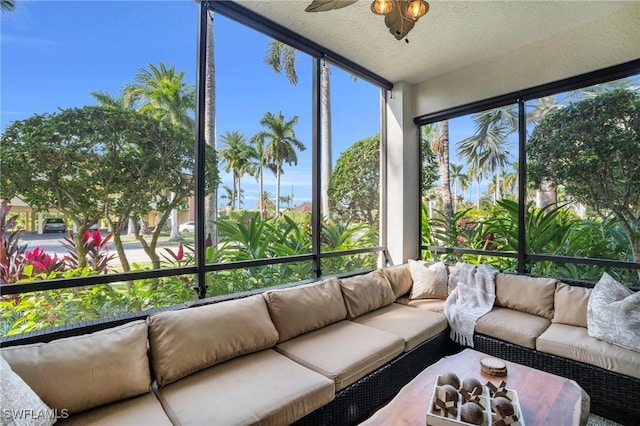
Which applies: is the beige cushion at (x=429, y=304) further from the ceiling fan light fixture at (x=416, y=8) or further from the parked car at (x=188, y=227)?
the ceiling fan light fixture at (x=416, y=8)

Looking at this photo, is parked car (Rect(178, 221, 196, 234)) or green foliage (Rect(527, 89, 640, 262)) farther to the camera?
green foliage (Rect(527, 89, 640, 262))

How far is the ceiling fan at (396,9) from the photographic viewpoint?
1562 millimetres

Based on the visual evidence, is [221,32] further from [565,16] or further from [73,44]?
[565,16]

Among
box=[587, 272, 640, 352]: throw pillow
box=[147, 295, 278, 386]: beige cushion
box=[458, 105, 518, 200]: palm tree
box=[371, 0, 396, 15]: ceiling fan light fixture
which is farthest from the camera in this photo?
box=[458, 105, 518, 200]: palm tree

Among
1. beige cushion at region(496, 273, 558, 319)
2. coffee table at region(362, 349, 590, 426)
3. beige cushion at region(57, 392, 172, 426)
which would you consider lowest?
coffee table at region(362, 349, 590, 426)

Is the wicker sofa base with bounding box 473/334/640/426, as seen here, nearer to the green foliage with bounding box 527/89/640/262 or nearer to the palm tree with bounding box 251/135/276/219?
the green foliage with bounding box 527/89/640/262

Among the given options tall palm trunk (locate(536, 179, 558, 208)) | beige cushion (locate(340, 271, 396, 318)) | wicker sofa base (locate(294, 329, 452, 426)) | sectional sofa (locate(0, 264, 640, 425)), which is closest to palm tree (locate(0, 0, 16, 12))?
sectional sofa (locate(0, 264, 640, 425))

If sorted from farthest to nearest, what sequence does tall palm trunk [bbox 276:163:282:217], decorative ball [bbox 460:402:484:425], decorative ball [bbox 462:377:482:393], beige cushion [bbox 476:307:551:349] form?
tall palm trunk [bbox 276:163:282:217], beige cushion [bbox 476:307:551:349], decorative ball [bbox 462:377:482:393], decorative ball [bbox 460:402:484:425]

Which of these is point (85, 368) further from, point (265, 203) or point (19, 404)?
point (265, 203)

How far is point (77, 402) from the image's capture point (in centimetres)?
140

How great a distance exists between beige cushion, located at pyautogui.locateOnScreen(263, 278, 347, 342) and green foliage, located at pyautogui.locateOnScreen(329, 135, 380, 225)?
4.77 feet

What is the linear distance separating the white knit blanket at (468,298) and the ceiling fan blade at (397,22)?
2.49 meters

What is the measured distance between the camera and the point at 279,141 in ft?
10.7

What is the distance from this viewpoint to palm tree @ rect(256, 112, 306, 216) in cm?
311
